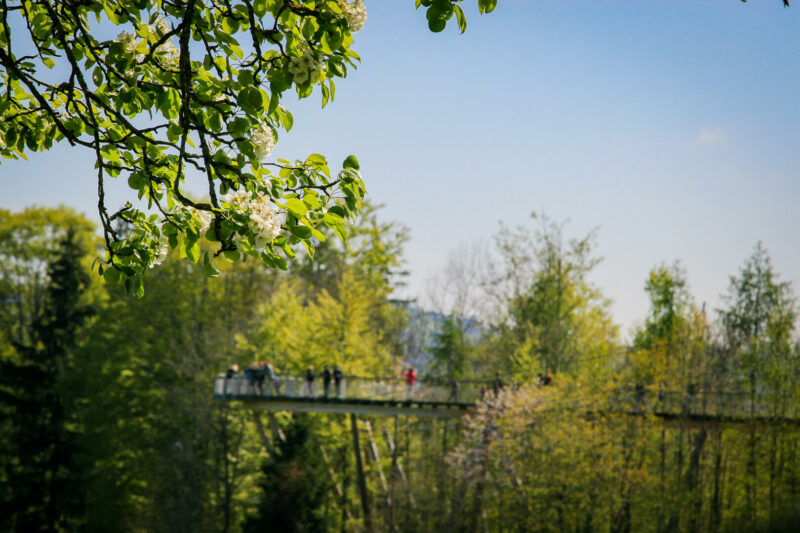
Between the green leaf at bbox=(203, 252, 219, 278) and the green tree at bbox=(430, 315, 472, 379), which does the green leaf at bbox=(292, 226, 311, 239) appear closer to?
the green leaf at bbox=(203, 252, 219, 278)

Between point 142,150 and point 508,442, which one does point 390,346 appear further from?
point 142,150

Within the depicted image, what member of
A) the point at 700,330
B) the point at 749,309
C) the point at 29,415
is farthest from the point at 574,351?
the point at 29,415

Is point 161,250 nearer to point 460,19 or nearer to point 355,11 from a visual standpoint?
point 355,11

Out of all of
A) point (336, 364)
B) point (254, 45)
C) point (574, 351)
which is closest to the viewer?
point (254, 45)

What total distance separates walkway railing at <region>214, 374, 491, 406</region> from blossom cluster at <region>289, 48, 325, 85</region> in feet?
74.1

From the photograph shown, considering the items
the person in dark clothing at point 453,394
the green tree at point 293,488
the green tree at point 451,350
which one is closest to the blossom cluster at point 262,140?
the person in dark clothing at point 453,394

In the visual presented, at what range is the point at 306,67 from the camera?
3559 millimetres

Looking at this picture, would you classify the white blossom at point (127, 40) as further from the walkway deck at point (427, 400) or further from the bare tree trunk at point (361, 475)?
the bare tree trunk at point (361, 475)

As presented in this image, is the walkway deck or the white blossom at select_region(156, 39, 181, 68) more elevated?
the white blossom at select_region(156, 39, 181, 68)

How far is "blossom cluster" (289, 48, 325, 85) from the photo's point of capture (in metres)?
3.54

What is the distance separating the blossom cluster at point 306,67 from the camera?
11.6 ft

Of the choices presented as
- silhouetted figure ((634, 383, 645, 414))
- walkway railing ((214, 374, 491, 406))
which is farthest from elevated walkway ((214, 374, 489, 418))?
silhouetted figure ((634, 383, 645, 414))

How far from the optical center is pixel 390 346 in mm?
37062

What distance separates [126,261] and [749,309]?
35033 mm
